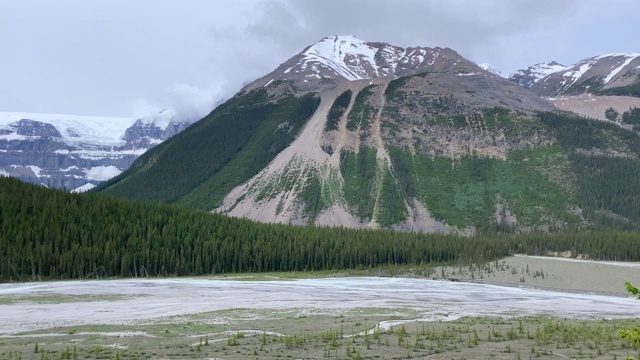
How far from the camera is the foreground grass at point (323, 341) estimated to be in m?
38.4

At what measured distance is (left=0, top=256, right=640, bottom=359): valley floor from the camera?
40.2 metres

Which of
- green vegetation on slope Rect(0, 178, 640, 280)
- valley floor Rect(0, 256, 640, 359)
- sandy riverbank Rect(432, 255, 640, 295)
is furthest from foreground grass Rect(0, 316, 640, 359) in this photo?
green vegetation on slope Rect(0, 178, 640, 280)

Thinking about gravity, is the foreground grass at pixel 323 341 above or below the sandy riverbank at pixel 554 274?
below

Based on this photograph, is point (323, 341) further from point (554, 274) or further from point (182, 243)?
point (182, 243)

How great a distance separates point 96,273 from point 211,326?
247 feet

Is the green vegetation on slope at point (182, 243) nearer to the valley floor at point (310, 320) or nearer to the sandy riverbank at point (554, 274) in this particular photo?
the sandy riverbank at point (554, 274)

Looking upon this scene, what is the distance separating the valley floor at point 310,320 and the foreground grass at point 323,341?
3.4 inches

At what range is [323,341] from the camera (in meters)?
43.3

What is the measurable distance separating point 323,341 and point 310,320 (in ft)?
42.2

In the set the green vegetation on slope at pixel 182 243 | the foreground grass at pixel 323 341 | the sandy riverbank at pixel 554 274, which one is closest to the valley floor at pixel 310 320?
the foreground grass at pixel 323 341

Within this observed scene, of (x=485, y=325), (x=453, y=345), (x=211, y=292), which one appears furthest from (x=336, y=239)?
(x=453, y=345)

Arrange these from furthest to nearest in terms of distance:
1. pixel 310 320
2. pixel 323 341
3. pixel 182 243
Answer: pixel 182 243, pixel 310 320, pixel 323 341

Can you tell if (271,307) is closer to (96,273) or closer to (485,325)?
(485,325)

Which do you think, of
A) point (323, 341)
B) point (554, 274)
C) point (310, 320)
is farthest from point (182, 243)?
point (323, 341)
